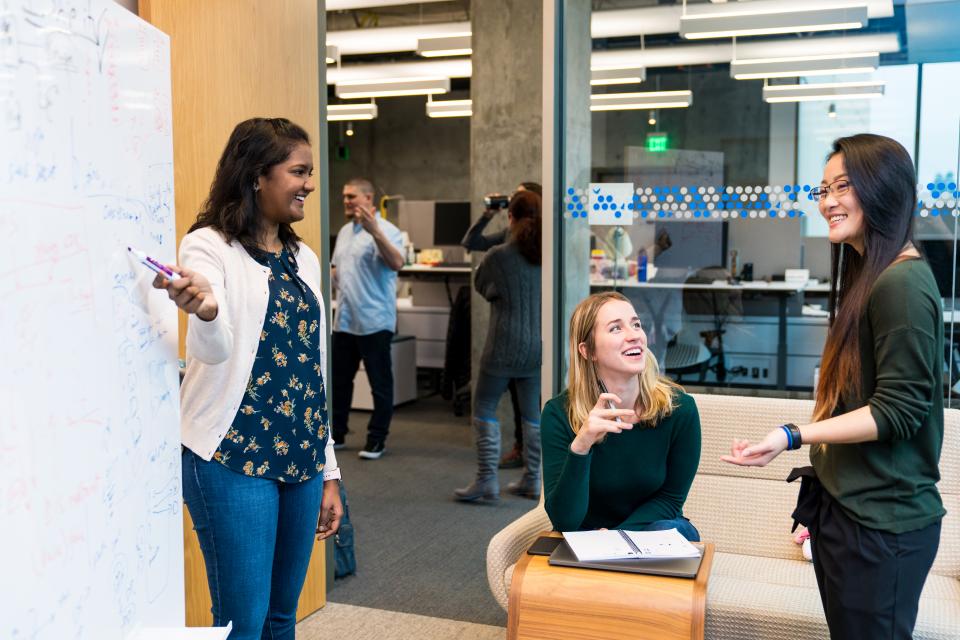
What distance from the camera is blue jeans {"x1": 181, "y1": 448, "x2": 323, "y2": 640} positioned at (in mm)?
1945

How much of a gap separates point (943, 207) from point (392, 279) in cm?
325

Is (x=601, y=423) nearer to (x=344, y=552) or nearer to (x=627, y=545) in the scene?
(x=627, y=545)

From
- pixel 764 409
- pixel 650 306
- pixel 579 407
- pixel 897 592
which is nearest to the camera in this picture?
pixel 897 592

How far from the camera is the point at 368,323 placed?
5.61 m

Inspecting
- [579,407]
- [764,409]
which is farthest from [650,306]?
[579,407]

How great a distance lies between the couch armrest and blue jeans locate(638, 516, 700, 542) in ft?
1.29

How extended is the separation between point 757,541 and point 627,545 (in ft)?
3.16

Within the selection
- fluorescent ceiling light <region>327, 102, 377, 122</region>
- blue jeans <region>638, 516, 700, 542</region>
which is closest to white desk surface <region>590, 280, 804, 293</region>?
blue jeans <region>638, 516, 700, 542</region>

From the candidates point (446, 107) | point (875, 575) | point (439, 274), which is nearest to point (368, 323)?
point (439, 274)

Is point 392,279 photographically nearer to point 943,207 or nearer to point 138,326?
point 943,207

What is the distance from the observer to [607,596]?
202cm

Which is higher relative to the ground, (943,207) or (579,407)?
(943,207)

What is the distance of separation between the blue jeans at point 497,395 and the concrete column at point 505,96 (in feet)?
3.94

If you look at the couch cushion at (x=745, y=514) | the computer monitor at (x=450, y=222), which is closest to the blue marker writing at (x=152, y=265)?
the couch cushion at (x=745, y=514)
